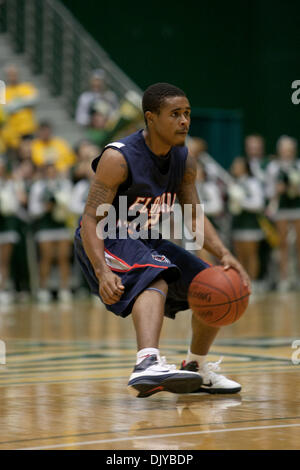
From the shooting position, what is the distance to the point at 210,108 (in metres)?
20.2

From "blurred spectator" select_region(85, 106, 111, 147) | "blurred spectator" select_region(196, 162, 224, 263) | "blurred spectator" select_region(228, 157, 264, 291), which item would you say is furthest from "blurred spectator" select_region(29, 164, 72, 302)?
"blurred spectator" select_region(228, 157, 264, 291)

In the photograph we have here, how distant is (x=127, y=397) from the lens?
196 inches

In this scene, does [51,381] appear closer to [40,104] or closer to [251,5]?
[40,104]

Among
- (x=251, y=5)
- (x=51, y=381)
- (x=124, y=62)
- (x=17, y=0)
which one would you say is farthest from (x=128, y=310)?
(x=251, y=5)

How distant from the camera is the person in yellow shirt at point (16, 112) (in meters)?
15.0

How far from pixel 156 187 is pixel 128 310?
0.69 meters

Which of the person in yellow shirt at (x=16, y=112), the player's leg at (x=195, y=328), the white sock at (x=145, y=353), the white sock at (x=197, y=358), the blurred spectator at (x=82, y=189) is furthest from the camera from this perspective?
the person in yellow shirt at (x=16, y=112)

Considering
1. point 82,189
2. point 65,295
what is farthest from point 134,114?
point 65,295

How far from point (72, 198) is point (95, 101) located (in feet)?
7.19

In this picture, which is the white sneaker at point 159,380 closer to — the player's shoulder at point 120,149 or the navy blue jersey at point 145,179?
the navy blue jersey at point 145,179

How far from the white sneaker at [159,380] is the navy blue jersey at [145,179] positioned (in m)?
0.86

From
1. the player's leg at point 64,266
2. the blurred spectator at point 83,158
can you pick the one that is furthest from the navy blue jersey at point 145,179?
the player's leg at point 64,266

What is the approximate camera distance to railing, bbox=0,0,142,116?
17625 millimetres

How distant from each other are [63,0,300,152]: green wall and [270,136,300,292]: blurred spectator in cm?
441
